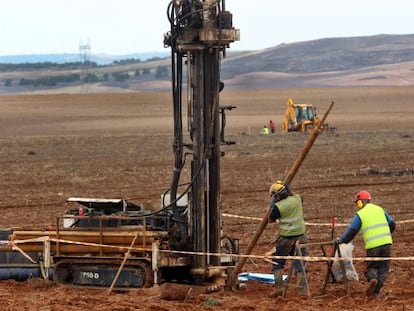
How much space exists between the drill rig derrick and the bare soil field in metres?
0.91

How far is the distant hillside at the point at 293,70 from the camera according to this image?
4988 inches

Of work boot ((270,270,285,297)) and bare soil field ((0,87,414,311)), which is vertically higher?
work boot ((270,270,285,297))

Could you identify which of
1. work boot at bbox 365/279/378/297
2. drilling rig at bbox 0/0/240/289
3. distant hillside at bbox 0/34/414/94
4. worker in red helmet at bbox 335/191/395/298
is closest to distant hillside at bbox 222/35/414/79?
distant hillside at bbox 0/34/414/94

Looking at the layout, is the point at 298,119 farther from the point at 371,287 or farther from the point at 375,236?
the point at 371,287

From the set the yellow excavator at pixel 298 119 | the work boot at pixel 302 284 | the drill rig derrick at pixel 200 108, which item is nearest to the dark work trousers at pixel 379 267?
the work boot at pixel 302 284

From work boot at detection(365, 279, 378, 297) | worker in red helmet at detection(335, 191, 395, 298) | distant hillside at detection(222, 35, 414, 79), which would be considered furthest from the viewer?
distant hillside at detection(222, 35, 414, 79)

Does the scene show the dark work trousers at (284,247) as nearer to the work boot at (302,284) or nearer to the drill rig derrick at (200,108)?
the work boot at (302,284)

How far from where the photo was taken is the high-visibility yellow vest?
48.1ft

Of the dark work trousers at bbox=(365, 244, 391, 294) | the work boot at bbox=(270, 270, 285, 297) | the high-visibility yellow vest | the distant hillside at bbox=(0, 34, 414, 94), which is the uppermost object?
the high-visibility yellow vest

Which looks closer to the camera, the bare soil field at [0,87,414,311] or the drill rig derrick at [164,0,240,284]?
the bare soil field at [0,87,414,311]

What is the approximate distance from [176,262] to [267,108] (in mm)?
64983

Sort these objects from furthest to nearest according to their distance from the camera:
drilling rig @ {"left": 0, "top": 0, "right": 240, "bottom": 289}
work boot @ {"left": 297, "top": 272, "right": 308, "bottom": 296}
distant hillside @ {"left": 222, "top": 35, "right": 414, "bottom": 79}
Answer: distant hillside @ {"left": 222, "top": 35, "right": 414, "bottom": 79} < drilling rig @ {"left": 0, "top": 0, "right": 240, "bottom": 289} < work boot @ {"left": 297, "top": 272, "right": 308, "bottom": 296}

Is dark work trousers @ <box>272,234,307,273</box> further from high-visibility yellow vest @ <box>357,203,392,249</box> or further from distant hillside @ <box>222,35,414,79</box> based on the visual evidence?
distant hillside @ <box>222,35,414,79</box>

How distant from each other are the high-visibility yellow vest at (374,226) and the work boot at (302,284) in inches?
40.0
